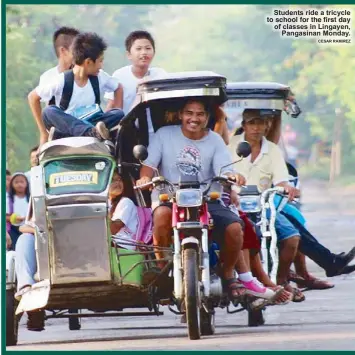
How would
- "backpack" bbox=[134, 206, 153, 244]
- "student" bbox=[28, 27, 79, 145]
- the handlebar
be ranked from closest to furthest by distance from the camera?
1. the handlebar
2. "backpack" bbox=[134, 206, 153, 244]
3. "student" bbox=[28, 27, 79, 145]

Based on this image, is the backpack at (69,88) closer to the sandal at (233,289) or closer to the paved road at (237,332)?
the sandal at (233,289)

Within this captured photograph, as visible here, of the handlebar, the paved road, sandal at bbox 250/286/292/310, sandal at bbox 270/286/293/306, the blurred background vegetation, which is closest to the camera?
the paved road

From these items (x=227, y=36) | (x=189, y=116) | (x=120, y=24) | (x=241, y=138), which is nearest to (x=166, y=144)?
(x=189, y=116)

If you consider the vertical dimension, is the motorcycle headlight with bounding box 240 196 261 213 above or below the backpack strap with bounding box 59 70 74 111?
below

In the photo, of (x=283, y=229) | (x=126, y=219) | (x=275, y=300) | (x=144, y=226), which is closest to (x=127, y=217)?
(x=126, y=219)

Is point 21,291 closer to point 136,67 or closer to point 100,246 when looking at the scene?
point 100,246

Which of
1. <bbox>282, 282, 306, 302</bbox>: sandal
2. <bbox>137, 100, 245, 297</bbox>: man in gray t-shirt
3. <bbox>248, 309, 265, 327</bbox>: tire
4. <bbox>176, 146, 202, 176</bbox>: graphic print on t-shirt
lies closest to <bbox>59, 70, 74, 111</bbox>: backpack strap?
<bbox>137, 100, 245, 297</bbox>: man in gray t-shirt

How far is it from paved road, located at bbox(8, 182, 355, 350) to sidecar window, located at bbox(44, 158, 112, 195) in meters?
1.16

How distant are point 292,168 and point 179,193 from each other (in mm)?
3901

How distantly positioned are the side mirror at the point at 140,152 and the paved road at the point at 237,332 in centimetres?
131

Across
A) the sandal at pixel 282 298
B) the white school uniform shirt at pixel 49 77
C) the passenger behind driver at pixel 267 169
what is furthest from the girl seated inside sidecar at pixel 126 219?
the passenger behind driver at pixel 267 169

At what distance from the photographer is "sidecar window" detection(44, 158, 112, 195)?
13.4 meters

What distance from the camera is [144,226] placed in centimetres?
1433

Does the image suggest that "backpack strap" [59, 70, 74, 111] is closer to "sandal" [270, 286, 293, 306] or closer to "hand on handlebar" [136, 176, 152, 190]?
"hand on handlebar" [136, 176, 152, 190]
